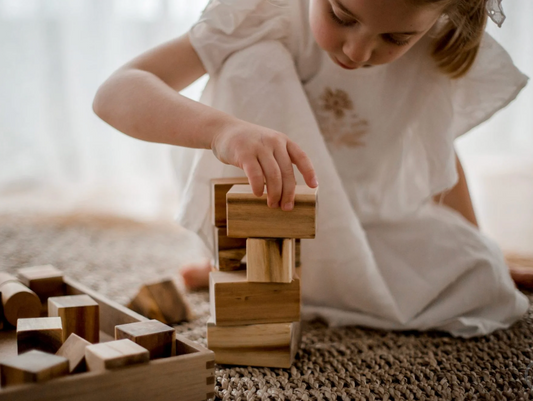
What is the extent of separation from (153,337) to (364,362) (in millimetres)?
311

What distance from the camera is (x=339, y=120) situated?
101 cm

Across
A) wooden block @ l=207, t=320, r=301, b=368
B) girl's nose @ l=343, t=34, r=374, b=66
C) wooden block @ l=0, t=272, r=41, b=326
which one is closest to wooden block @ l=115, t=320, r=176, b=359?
wooden block @ l=207, t=320, r=301, b=368

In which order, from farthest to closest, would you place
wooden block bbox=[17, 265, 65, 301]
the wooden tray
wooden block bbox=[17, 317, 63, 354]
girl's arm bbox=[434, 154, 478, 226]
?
girl's arm bbox=[434, 154, 478, 226] → wooden block bbox=[17, 265, 65, 301] → wooden block bbox=[17, 317, 63, 354] → the wooden tray

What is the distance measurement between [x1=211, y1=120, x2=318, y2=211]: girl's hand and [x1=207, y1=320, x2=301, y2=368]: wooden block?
176 mm

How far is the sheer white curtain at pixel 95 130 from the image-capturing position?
65.3 inches

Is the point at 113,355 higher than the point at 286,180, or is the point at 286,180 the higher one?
the point at 286,180

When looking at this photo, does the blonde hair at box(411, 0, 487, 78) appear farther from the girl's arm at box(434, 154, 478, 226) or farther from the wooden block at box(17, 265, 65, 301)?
the wooden block at box(17, 265, 65, 301)

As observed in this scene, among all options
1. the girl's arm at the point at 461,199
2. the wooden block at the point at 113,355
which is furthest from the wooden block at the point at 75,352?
the girl's arm at the point at 461,199

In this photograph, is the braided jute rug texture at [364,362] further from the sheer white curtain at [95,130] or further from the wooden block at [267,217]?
the sheer white curtain at [95,130]

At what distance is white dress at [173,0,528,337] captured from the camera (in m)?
0.90

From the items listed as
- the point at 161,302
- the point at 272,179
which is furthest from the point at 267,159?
the point at 161,302

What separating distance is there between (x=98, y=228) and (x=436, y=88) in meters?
1.01

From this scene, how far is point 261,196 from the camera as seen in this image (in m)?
0.64

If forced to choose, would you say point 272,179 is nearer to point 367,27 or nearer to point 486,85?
point 367,27
